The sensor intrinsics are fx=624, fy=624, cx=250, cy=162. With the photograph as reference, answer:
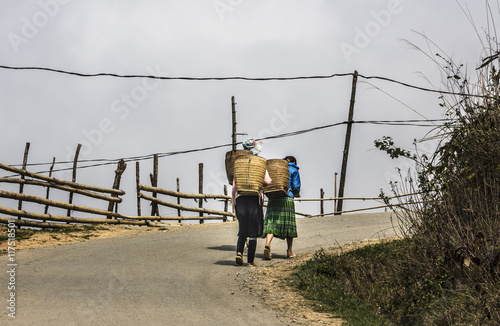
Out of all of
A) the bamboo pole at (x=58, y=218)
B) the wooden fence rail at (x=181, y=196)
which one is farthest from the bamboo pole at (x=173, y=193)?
the bamboo pole at (x=58, y=218)

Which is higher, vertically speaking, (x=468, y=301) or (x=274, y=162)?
(x=274, y=162)

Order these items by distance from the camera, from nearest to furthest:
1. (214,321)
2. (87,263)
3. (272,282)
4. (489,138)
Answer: (214,321) → (489,138) → (272,282) → (87,263)

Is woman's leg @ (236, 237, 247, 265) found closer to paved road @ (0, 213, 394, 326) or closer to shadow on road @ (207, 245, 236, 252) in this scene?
paved road @ (0, 213, 394, 326)

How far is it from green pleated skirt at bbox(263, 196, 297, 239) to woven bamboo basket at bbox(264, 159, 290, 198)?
51 centimetres

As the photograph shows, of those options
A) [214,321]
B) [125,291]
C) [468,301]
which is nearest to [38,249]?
[125,291]

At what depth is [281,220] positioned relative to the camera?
12031mm

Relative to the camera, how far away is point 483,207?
7648 millimetres

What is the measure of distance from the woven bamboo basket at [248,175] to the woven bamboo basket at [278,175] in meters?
0.53

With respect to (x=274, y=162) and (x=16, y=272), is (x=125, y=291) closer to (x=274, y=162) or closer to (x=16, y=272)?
(x=16, y=272)

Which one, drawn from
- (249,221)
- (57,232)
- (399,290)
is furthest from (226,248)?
(399,290)

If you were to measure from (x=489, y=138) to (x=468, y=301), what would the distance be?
1.99 meters

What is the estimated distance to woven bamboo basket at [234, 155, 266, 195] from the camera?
10836 mm

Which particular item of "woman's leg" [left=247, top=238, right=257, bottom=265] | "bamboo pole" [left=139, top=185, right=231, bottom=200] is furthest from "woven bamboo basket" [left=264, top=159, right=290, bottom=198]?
"bamboo pole" [left=139, top=185, right=231, bottom=200]

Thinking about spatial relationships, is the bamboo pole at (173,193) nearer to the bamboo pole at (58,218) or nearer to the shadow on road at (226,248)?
the bamboo pole at (58,218)
